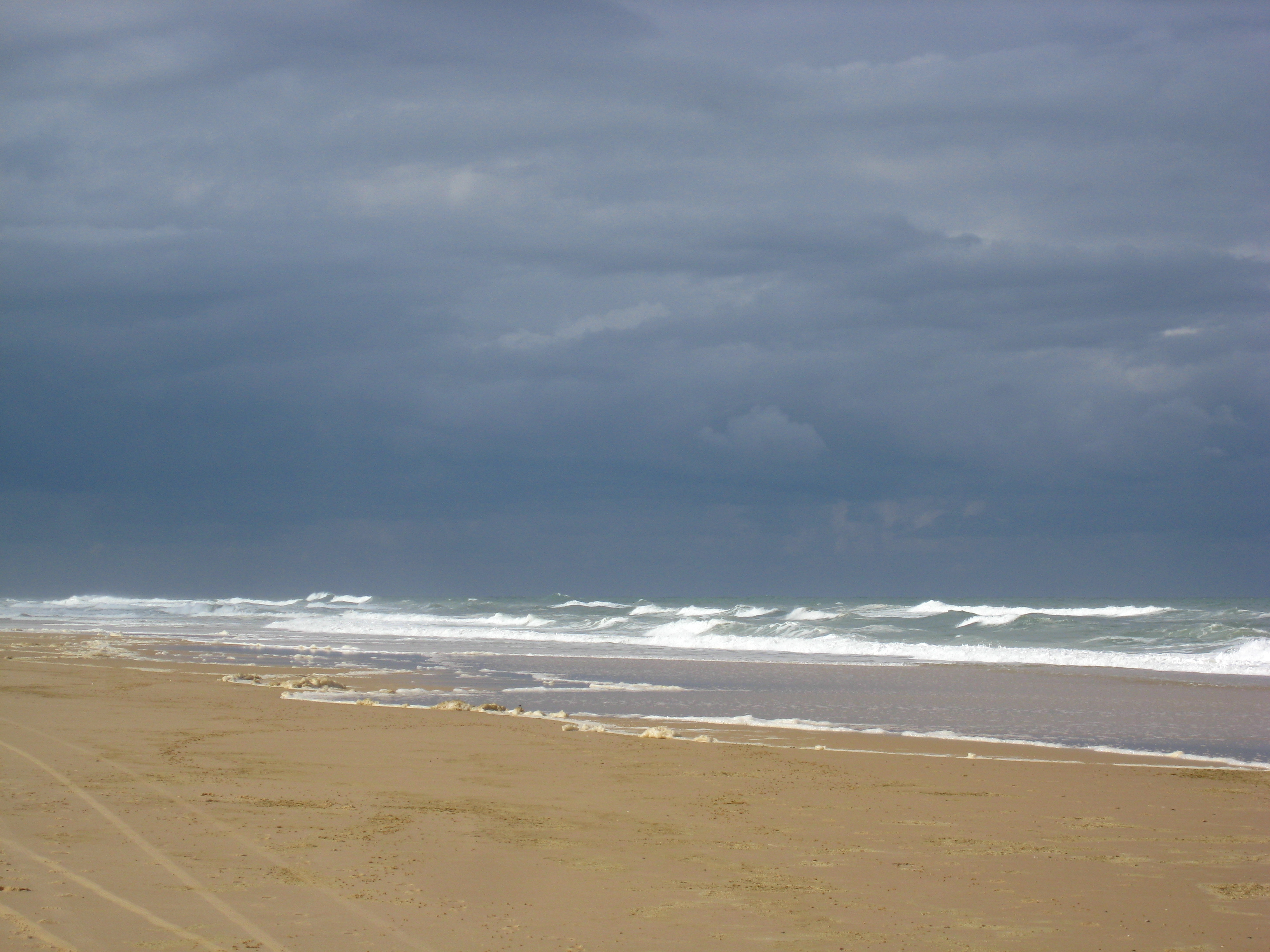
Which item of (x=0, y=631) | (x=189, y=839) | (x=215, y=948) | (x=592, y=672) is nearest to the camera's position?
(x=215, y=948)

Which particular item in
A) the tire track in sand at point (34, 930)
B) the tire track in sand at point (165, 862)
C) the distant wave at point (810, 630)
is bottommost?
the distant wave at point (810, 630)

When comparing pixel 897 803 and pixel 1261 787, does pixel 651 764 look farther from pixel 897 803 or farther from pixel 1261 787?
pixel 1261 787

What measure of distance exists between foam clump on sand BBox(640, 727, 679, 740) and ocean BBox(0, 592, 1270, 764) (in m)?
1.77

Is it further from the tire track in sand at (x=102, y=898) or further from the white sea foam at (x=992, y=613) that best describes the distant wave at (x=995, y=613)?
the tire track in sand at (x=102, y=898)

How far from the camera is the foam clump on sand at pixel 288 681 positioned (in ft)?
60.7

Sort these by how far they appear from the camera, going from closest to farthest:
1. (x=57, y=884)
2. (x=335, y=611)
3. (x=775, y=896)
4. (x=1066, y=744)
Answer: (x=57, y=884) → (x=775, y=896) → (x=1066, y=744) → (x=335, y=611)

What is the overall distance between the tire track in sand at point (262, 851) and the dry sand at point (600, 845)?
0.03 metres

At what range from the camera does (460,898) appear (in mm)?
6266

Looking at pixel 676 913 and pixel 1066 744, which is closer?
pixel 676 913

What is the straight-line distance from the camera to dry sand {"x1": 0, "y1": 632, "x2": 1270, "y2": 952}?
19.0ft

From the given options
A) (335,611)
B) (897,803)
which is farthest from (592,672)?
(335,611)

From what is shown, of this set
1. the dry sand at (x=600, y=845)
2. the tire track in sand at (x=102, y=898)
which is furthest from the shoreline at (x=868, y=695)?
the tire track in sand at (x=102, y=898)

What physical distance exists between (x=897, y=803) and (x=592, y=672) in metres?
15.4

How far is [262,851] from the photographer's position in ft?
23.2
